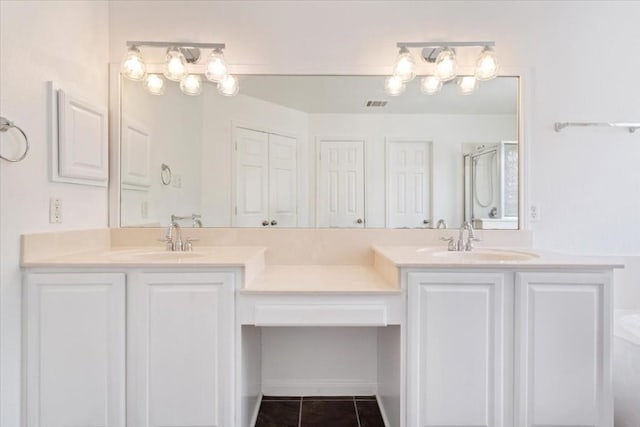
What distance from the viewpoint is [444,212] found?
211 centimetres

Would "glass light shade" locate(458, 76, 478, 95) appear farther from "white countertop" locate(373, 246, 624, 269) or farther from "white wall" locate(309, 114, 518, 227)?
"white countertop" locate(373, 246, 624, 269)

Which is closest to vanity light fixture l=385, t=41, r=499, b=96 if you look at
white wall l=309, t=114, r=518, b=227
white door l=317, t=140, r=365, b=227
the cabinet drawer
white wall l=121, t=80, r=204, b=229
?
white wall l=309, t=114, r=518, b=227

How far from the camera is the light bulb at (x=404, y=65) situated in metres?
2.00


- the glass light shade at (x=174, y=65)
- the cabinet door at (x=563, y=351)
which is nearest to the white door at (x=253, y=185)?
the glass light shade at (x=174, y=65)

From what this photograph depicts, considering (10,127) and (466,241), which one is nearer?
(10,127)

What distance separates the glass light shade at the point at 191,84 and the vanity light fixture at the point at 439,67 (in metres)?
1.09

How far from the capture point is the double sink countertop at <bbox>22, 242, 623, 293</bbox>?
1.50m

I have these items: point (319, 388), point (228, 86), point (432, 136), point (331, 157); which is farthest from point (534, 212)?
point (228, 86)

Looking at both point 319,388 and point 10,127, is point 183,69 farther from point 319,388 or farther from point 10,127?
point 319,388

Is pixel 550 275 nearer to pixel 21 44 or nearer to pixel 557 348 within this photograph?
pixel 557 348

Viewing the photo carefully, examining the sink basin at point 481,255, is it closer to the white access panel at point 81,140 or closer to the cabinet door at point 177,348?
the cabinet door at point 177,348

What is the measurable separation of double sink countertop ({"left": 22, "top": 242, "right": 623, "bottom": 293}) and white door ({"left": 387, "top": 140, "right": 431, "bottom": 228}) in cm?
27

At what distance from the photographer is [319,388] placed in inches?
83.5

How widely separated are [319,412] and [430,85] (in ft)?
6.34
